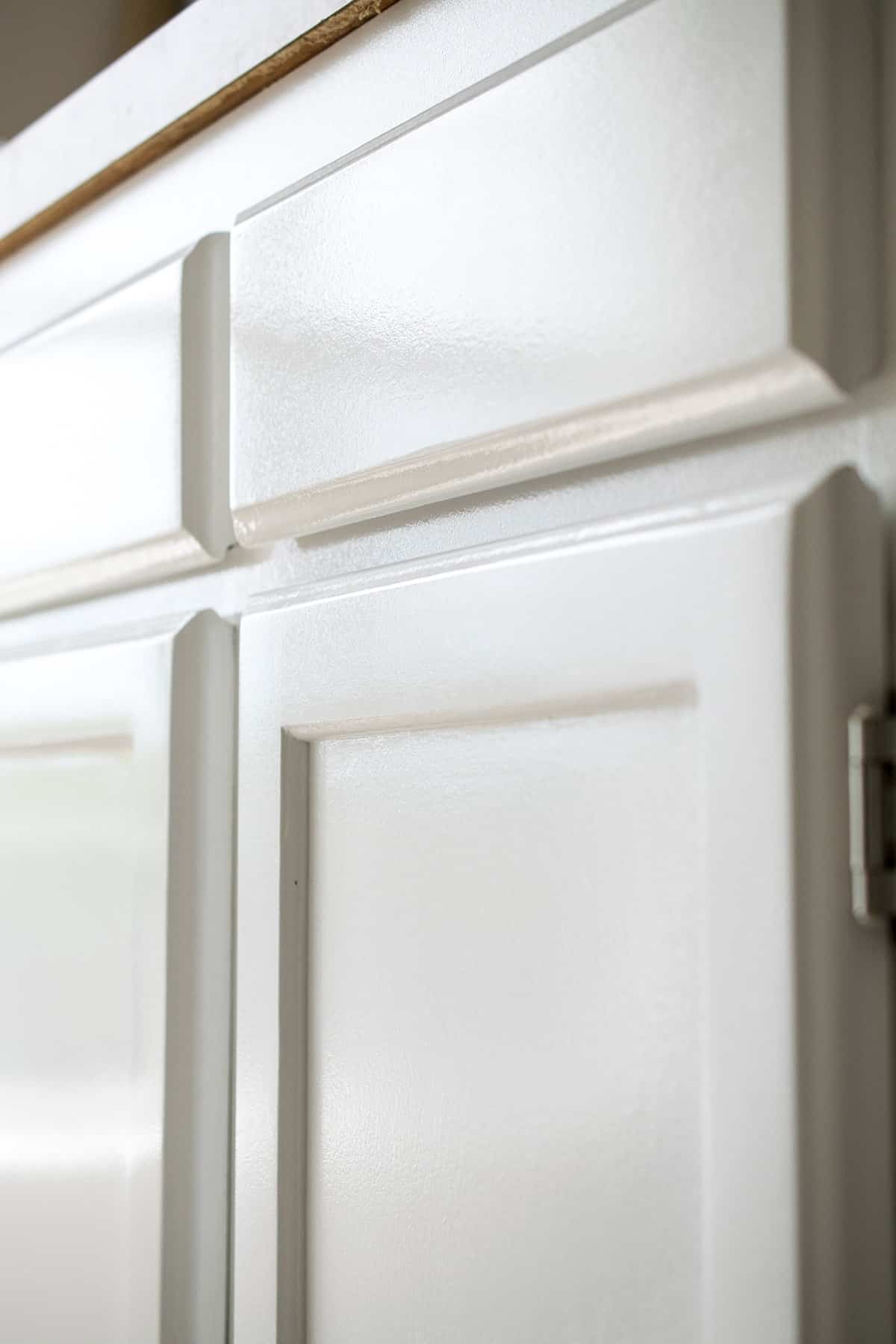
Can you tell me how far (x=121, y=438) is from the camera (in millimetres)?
707

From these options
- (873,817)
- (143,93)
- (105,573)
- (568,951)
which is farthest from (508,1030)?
(143,93)

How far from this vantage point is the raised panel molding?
15.8 inches

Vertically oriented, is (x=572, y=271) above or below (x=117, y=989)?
above

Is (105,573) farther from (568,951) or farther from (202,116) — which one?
(568,951)

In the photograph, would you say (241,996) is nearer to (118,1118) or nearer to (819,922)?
(118,1118)

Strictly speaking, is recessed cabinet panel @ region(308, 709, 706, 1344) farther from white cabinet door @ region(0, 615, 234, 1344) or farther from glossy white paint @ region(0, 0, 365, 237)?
glossy white paint @ region(0, 0, 365, 237)

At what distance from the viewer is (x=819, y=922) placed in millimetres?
385

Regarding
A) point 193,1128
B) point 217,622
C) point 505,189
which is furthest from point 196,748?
point 505,189

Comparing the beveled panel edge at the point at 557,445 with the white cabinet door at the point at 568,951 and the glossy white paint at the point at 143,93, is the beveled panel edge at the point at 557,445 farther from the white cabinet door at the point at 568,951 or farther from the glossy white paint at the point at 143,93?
the glossy white paint at the point at 143,93

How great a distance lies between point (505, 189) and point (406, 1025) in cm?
31

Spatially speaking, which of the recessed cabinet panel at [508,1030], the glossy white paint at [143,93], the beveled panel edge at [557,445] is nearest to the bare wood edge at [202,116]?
the glossy white paint at [143,93]

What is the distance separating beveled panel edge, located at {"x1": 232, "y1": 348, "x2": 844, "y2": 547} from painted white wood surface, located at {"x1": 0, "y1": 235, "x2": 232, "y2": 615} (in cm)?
5

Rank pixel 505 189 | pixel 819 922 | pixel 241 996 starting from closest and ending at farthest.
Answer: pixel 819 922 → pixel 505 189 → pixel 241 996

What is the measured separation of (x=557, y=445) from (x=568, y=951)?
6.7 inches
